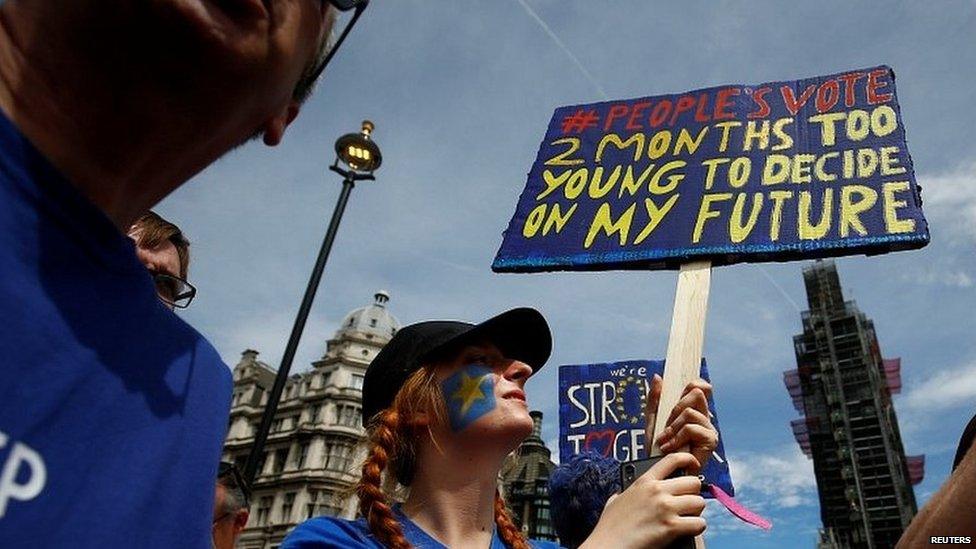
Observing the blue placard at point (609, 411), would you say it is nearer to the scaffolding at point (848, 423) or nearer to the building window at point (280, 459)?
the building window at point (280, 459)

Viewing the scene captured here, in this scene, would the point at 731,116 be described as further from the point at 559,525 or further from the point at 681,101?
the point at 559,525

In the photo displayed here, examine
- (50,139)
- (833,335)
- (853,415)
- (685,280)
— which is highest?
(833,335)

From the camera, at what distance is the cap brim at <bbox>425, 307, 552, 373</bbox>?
94.7 inches

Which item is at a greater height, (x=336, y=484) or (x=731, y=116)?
(x=336, y=484)

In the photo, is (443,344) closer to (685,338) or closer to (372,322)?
(685,338)

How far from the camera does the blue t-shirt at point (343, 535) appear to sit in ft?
5.88

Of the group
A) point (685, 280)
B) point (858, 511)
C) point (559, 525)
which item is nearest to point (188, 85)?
point (685, 280)

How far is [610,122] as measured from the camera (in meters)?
3.27

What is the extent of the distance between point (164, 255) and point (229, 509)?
2.08 m

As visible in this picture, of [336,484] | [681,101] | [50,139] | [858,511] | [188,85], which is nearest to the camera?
[50,139]


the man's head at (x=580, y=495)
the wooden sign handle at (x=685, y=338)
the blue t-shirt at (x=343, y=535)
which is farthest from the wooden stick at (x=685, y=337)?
the man's head at (x=580, y=495)

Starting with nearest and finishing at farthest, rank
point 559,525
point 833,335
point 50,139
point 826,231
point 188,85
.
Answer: point 50,139 → point 188,85 → point 826,231 → point 559,525 → point 833,335

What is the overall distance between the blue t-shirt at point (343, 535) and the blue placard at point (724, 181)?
123 centimetres

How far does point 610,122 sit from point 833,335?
6832 centimetres
